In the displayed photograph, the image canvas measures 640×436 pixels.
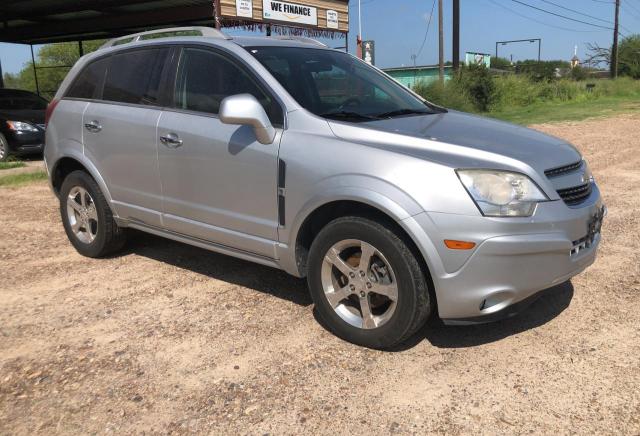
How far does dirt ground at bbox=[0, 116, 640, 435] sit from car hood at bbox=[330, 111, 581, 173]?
1.12m

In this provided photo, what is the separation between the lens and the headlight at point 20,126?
460 inches

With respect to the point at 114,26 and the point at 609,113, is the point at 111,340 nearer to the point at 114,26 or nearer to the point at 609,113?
the point at 114,26

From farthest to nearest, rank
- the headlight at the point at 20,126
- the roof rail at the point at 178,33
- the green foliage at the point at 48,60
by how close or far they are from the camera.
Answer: the green foliage at the point at 48,60
the headlight at the point at 20,126
the roof rail at the point at 178,33

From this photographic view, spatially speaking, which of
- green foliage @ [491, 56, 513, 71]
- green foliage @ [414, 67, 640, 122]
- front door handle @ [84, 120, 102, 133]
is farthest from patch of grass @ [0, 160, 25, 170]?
green foliage @ [491, 56, 513, 71]

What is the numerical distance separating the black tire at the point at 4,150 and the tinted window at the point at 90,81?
294 inches

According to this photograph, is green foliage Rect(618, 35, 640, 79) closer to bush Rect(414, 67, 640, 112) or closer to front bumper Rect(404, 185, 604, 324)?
bush Rect(414, 67, 640, 112)

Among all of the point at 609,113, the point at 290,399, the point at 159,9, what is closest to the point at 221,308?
the point at 290,399

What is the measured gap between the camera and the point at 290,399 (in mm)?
3037

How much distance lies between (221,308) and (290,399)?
1.32m

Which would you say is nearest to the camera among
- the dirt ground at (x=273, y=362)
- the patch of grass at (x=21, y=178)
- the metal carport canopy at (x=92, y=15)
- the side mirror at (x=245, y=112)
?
the dirt ground at (x=273, y=362)

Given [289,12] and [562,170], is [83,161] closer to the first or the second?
[562,170]

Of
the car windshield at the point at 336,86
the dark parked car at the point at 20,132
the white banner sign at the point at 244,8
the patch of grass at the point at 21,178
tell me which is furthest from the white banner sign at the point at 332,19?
the car windshield at the point at 336,86

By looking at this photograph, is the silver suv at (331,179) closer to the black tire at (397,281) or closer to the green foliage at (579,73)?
the black tire at (397,281)

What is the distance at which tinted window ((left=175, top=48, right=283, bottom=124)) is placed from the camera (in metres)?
4.04
